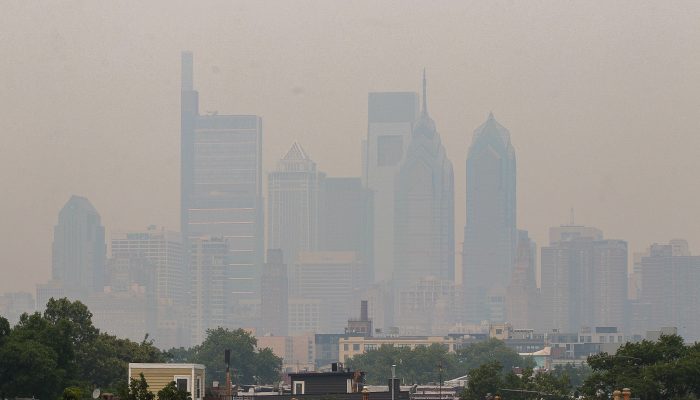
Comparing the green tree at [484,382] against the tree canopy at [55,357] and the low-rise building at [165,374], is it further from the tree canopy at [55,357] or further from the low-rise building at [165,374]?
the low-rise building at [165,374]

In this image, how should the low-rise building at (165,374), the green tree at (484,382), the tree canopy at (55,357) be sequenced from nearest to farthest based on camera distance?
the low-rise building at (165,374)
the tree canopy at (55,357)
the green tree at (484,382)

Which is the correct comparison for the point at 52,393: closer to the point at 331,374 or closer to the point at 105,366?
the point at 105,366

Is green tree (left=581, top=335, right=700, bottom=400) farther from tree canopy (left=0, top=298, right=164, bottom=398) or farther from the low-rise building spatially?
tree canopy (left=0, top=298, right=164, bottom=398)

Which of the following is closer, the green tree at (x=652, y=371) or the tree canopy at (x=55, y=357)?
the tree canopy at (x=55, y=357)

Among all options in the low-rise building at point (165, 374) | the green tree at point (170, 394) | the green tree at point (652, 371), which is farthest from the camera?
the green tree at point (652, 371)

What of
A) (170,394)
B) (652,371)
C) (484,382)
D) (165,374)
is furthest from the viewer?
(484,382)

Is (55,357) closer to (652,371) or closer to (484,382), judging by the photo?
(652,371)

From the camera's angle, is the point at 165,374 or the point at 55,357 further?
the point at 55,357

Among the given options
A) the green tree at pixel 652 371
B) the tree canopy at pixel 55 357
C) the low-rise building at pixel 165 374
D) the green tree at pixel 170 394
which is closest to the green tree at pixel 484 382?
the green tree at pixel 652 371

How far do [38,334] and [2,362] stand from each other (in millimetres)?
5172

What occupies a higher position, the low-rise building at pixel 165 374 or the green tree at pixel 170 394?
the low-rise building at pixel 165 374

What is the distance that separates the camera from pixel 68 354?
3883 inches

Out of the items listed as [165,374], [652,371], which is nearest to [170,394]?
[165,374]

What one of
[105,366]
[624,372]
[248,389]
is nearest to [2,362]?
[105,366]
